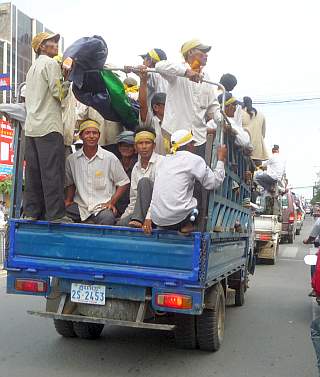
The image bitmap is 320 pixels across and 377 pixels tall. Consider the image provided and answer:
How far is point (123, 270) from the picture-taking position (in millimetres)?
4398

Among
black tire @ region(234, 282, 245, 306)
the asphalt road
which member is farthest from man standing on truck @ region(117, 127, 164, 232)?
black tire @ region(234, 282, 245, 306)

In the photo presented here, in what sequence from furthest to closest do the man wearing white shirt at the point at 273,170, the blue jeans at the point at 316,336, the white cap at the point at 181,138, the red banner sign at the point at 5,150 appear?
the red banner sign at the point at 5,150 → the man wearing white shirt at the point at 273,170 → the white cap at the point at 181,138 → the blue jeans at the point at 316,336

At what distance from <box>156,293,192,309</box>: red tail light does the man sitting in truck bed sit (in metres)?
1.05

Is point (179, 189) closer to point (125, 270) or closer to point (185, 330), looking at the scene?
point (125, 270)

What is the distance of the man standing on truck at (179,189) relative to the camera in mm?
4363

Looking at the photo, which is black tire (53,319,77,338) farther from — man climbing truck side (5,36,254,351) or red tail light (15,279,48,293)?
red tail light (15,279,48,293)

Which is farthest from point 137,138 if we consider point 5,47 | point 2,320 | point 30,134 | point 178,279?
point 5,47

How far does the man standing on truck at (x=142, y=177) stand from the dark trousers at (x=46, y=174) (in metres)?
0.62

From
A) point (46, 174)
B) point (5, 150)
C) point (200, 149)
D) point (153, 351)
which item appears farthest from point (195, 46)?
point (5, 150)

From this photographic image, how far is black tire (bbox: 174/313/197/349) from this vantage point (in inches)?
192

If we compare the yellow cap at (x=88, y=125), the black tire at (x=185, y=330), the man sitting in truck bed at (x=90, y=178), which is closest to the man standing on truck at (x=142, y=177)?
the man sitting in truck bed at (x=90, y=178)

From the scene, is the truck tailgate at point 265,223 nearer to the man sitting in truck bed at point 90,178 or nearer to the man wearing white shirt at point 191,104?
the man wearing white shirt at point 191,104

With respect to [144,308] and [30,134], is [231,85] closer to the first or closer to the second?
[30,134]

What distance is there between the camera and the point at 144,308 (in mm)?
4461
